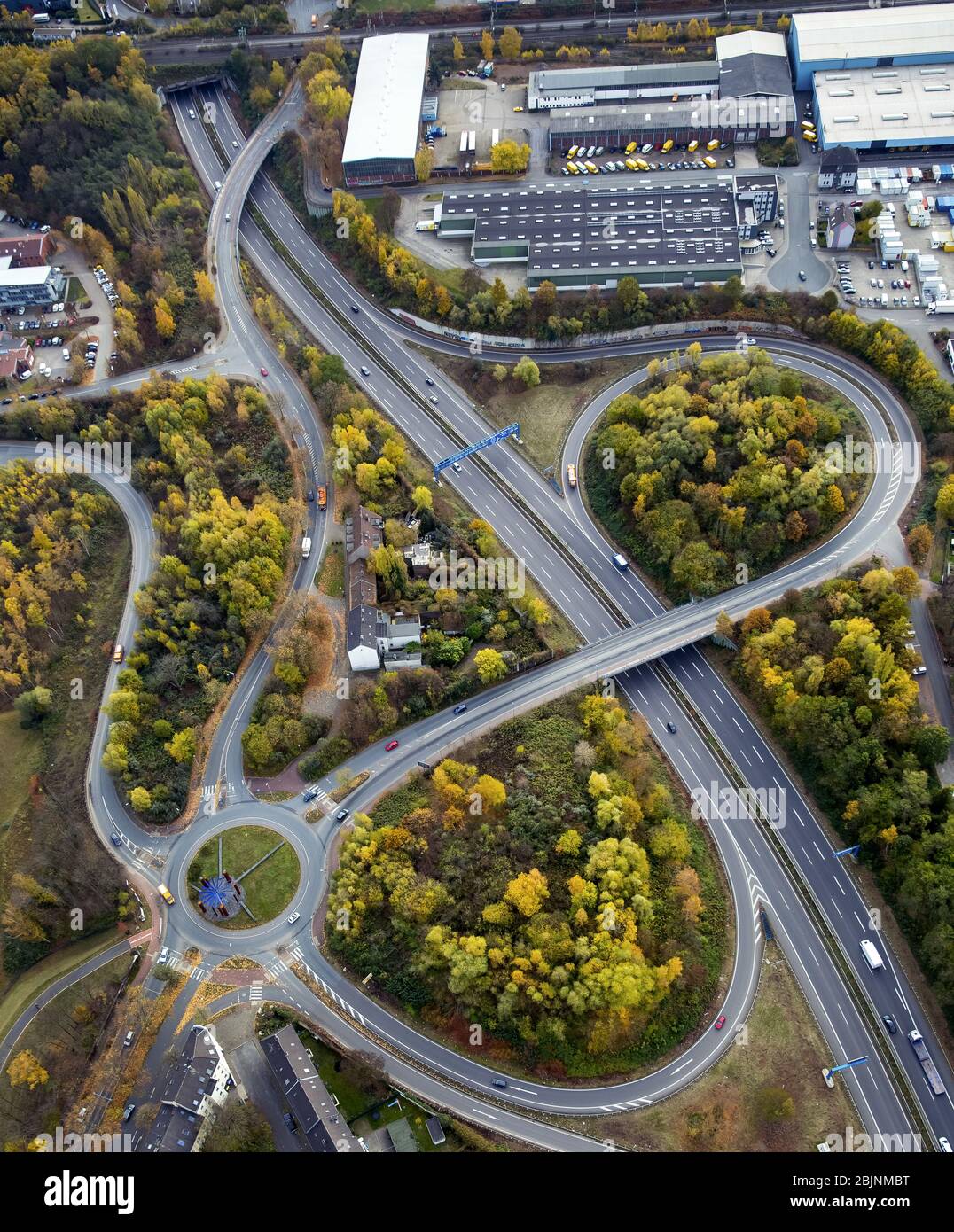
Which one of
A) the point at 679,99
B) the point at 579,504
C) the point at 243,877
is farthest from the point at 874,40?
the point at 243,877

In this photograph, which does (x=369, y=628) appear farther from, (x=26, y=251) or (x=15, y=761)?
(x=26, y=251)

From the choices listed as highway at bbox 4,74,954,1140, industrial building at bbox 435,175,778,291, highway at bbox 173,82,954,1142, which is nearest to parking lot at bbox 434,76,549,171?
industrial building at bbox 435,175,778,291

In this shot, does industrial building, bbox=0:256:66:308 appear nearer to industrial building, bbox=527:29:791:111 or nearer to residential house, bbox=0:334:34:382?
residential house, bbox=0:334:34:382

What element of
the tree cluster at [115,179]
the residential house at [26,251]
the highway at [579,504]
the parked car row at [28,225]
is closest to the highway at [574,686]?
the highway at [579,504]

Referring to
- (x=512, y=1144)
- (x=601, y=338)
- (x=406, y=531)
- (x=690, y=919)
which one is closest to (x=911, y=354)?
(x=601, y=338)

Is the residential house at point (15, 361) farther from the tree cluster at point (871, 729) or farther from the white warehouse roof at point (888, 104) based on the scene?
the white warehouse roof at point (888, 104)

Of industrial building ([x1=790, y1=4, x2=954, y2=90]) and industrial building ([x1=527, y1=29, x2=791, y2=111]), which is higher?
industrial building ([x1=790, y1=4, x2=954, y2=90])
